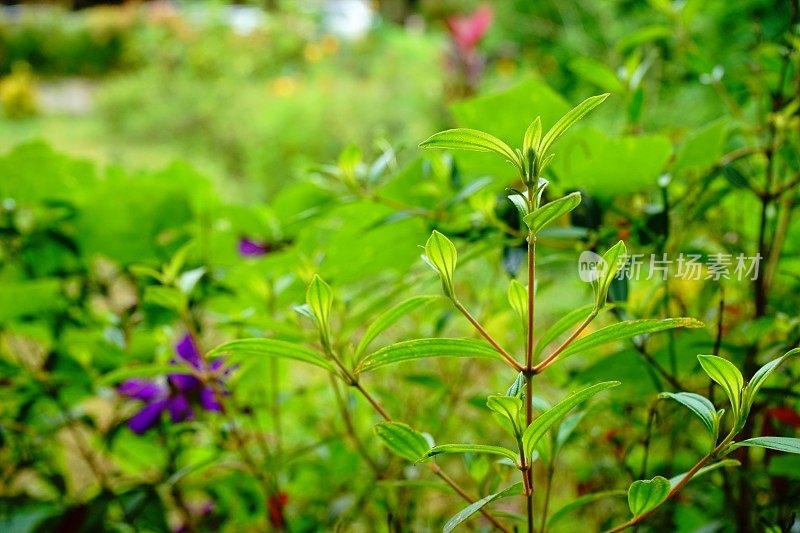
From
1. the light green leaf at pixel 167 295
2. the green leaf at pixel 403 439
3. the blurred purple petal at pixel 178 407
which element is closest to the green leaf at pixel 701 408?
the green leaf at pixel 403 439

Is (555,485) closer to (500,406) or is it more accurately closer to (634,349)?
(634,349)

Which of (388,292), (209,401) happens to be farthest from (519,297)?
(209,401)

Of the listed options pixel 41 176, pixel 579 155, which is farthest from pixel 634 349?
pixel 41 176

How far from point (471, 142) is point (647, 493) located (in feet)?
0.59

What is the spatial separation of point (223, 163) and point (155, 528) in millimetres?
4882

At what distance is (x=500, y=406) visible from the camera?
1.03ft

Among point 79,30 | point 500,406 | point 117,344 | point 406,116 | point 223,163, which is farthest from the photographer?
point 79,30

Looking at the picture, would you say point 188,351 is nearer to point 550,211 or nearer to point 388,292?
point 388,292

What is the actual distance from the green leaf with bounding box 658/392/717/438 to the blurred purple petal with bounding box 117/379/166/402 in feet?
1.50

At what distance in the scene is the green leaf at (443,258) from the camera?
32 cm

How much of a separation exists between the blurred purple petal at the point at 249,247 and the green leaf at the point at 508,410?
0.46 metres

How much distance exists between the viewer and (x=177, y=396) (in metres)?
0.64

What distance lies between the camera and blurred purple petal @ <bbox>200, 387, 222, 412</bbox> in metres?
0.64

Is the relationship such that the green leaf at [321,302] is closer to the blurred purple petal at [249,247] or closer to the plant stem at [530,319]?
the plant stem at [530,319]
